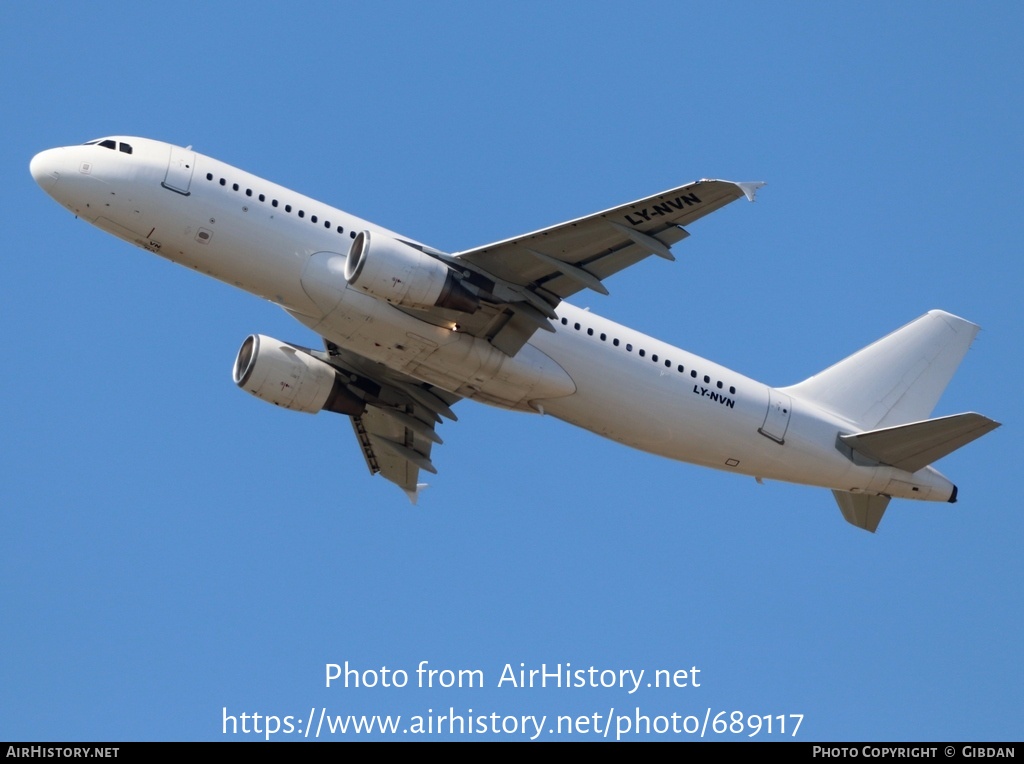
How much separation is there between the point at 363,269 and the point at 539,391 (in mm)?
5826

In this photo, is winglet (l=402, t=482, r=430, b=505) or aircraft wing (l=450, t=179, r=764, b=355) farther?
winglet (l=402, t=482, r=430, b=505)

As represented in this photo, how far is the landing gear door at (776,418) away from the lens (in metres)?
39.2

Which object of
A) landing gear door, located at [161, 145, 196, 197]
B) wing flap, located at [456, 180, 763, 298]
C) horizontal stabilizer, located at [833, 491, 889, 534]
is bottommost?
horizontal stabilizer, located at [833, 491, 889, 534]

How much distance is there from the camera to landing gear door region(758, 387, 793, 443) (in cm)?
3916

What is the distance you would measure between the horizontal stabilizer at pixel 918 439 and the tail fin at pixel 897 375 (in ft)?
4.33

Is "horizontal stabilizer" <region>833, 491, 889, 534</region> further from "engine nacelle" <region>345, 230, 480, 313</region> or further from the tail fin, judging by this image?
"engine nacelle" <region>345, 230, 480, 313</region>

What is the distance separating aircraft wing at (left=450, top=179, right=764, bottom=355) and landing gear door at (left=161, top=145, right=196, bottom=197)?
6743 millimetres

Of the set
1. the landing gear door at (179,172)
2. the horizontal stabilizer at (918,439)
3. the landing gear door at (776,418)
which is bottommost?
the horizontal stabilizer at (918,439)

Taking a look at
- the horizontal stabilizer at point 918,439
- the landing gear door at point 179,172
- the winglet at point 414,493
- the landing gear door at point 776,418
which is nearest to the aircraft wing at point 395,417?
the winglet at point 414,493

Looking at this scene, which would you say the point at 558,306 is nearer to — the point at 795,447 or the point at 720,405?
the point at 720,405

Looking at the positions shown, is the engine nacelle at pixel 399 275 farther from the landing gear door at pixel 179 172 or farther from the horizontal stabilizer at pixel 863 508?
the horizontal stabilizer at pixel 863 508

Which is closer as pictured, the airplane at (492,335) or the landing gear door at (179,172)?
the airplane at (492,335)

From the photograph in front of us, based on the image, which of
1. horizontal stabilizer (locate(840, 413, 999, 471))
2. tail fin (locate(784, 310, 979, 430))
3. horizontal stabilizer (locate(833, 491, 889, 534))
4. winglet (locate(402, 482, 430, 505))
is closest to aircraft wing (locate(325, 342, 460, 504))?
winglet (locate(402, 482, 430, 505))
